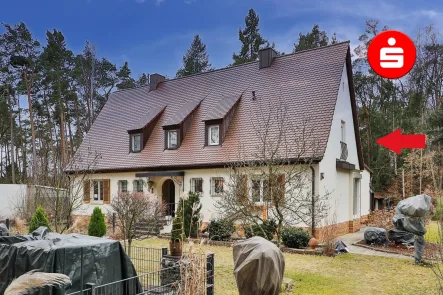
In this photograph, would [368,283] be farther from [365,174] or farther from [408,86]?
[408,86]

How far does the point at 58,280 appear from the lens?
91.9 inches

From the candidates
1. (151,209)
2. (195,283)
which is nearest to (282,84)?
(151,209)

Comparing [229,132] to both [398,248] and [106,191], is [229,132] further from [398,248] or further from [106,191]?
[398,248]

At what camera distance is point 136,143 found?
63.8ft

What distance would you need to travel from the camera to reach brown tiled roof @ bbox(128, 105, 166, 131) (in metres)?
19.1

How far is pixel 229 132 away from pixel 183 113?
311cm

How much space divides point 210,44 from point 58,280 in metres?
36.8

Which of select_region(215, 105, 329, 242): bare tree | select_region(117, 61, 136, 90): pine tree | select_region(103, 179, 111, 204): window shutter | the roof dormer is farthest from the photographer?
select_region(117, 61, 136, 90): pine tree

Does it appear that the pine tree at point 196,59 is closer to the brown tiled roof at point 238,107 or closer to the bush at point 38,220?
the brown tiled roof at point 238,107

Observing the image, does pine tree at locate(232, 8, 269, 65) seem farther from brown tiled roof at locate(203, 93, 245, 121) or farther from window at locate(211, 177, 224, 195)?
window at locate(211, 177, 224, 195)

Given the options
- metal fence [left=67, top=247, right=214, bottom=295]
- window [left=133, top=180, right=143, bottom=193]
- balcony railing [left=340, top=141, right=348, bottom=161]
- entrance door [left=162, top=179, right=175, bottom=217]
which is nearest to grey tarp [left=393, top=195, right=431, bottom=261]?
metal fence [left=67, top=247, right=214, bottom=295]

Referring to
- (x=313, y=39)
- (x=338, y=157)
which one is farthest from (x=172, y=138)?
(x=313, y=39)

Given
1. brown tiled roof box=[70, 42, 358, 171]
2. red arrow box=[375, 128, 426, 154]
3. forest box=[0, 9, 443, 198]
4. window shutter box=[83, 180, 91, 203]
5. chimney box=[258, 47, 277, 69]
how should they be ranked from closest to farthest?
red arrow box=[375, 128, 426, 154], brown tiled roof box=[70, 42, 358, 171], chimney box=[258, 47, 277, 69], window shutter box=[83, 180, 91, 203], forest box=[0, 9, 443, 198]

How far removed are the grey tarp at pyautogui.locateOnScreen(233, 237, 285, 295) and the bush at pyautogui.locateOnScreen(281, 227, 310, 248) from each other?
9578 millimetres
